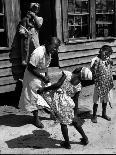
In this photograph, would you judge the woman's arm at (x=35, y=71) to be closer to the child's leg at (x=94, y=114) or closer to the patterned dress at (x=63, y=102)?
the patterned dress at (x=63, y=102)

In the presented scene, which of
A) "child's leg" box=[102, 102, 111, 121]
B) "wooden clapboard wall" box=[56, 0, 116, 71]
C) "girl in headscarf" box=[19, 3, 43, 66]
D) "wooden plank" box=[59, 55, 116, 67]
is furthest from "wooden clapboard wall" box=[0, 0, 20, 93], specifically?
"child's leg" box=[102, 102, 111, 121]

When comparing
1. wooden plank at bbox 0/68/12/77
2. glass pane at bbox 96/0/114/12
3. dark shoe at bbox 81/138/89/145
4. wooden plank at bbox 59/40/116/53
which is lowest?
dark shoe at bbox 81/138/89/145

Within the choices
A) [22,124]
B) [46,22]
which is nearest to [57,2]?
[46,22]

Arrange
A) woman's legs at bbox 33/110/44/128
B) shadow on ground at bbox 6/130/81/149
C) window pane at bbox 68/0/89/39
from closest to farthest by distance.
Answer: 1. shadow on ground at bbox 6/130/81/149
2. woman's legs at bbox 33/110/44/128
3. window pane at bbox 68/0/89/39

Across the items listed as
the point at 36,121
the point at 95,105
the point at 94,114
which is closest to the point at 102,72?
the point at 95,105

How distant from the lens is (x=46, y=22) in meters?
9.03

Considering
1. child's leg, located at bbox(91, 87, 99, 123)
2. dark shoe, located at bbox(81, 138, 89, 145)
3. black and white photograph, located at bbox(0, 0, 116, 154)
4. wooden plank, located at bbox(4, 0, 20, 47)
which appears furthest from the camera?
wooden plank, located at bbox(4, 0, 20, 47)

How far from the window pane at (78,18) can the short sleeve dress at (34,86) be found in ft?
10.2

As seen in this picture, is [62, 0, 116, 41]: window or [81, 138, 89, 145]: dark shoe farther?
[62, 0, 116, 41]: window

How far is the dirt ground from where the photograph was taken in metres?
5.35

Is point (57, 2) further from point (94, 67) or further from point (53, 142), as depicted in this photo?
point (53, 142)

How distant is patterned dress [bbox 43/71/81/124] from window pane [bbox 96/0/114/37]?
4.48 m

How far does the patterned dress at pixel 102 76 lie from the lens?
631 centimetres

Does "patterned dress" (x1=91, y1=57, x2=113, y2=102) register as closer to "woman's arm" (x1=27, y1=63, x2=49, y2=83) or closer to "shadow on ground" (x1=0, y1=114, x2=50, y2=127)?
"woman's arm" (x1=27, y1=63, x2=49, y2=83)
